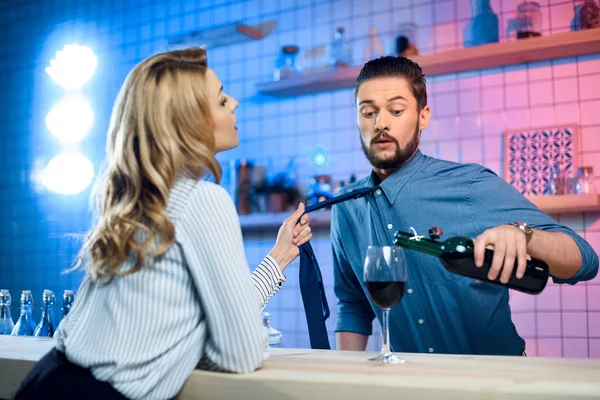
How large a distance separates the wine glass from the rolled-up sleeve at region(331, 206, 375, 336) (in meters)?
0.89

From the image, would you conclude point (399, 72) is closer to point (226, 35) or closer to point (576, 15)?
point (576, 15)

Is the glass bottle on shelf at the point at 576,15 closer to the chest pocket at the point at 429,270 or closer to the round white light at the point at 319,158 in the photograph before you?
the round white light at the point at 319,158

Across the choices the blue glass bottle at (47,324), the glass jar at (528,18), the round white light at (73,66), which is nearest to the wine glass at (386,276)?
the blue glass bottle at (47,324)

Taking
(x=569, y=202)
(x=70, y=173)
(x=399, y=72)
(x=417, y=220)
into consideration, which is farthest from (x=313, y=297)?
(x=70, y=173)

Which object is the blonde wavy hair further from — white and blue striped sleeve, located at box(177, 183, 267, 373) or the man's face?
the man's face

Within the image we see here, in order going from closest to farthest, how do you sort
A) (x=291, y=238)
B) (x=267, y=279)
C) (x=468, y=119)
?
1. (x=267, y=279)
2. (x=291, y=238)
3. (x=468, y=119)

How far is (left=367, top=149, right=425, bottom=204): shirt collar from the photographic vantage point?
2115 millimetres

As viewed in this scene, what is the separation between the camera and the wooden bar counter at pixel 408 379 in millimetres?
1007

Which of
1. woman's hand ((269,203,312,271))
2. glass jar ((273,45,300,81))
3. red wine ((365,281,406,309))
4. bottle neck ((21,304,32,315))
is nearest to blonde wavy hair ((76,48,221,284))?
red wine ((365,281,406,309))

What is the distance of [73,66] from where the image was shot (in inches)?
181

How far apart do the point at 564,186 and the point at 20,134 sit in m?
3.76

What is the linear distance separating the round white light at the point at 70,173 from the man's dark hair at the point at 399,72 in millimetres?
2867

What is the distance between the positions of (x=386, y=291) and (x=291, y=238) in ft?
2.03

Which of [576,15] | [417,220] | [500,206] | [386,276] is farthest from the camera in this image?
[576,15]
